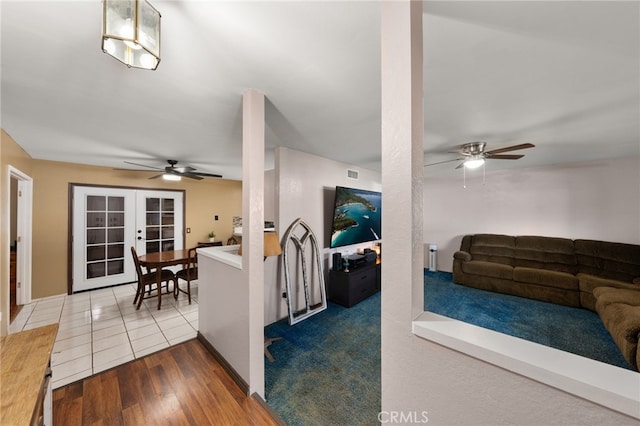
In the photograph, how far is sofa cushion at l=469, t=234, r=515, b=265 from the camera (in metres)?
4.27

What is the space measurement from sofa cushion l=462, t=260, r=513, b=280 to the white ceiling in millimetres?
2198

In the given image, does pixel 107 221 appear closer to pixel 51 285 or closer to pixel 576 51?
pixel 51 285

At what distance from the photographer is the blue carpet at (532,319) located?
7.93 ft

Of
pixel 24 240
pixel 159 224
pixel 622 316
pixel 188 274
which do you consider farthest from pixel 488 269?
pixel 24 240

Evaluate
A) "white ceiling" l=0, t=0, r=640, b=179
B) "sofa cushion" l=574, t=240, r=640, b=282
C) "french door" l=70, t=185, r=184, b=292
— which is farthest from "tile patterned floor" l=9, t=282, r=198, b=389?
"sofa cushion" l=574, t=240, r=640, b=282

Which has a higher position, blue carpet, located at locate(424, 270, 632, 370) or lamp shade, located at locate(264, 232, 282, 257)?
lamp shade, located at locate(264, 232, 282, 257)

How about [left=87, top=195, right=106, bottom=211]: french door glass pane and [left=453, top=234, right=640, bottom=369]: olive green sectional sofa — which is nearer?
[left=453, top=234, right=640, bottom=369]: olive green sectional sofa

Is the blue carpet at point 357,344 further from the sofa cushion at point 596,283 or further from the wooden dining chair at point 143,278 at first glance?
the wooden dining chair at point 143,278

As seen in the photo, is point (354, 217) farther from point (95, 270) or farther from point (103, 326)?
point (95, 270)

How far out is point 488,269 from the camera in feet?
13.1

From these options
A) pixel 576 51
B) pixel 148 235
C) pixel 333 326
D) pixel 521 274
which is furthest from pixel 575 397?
pixel 148 235

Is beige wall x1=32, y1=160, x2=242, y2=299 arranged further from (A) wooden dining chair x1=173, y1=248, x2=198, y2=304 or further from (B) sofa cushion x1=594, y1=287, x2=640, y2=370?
(B) sofa cushion x1=594, y1=287, x2=640, y2=370

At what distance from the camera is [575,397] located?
1.79 feet

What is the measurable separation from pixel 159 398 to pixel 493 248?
5.47 m
